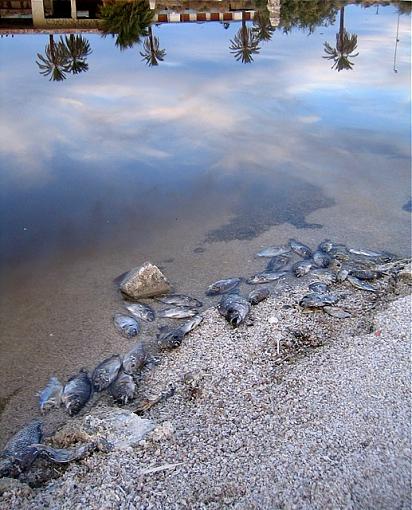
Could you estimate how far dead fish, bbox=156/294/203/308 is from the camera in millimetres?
8086

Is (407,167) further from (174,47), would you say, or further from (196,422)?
(174,47)

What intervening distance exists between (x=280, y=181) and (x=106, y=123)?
5742mm

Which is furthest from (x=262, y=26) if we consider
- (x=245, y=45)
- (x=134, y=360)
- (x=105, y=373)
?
(x=105, y=373)

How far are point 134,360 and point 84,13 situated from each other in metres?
22.9

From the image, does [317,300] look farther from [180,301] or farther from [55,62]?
[55,62]

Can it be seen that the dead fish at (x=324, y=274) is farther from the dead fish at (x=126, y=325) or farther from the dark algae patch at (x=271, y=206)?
the dead fish at (x=126, y=325)

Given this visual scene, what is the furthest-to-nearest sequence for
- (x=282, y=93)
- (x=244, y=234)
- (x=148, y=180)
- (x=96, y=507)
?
(x=282, y=93)
(x=148, y=180)
(x=244, y=234)
(x=96, y=507)

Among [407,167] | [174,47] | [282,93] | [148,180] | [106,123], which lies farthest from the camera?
[174,47]

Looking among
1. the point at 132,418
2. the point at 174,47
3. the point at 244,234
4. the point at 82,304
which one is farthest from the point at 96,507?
the point at 174,47

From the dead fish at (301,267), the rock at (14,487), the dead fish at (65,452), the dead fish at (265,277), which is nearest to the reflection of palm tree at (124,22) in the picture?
the dead fish at (301,267)

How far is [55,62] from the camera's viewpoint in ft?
66.5

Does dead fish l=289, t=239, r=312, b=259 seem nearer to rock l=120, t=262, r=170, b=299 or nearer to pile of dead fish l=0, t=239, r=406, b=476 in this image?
A: pile of dead fish l=0, t=239, r=406, b=476

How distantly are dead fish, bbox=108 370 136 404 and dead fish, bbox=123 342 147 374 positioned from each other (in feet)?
0.53

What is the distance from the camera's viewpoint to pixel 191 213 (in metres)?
10.9
